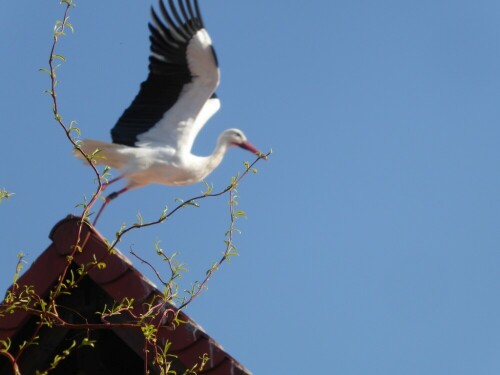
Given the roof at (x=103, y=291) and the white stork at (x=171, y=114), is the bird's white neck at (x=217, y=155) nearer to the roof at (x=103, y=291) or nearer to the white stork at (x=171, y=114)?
the white stork at (x=171, y=114)

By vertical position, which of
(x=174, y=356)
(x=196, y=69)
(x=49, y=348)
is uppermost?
(x=196, y=69)

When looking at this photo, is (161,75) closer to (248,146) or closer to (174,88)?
(174,88)

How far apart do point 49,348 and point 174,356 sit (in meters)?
0.60

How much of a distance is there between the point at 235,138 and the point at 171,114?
0.71 meters

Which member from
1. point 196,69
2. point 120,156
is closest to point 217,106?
point 196,69

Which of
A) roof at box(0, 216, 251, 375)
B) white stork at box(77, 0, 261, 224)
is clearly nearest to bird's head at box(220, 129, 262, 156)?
white stork at box(77, 0, 261, 224)

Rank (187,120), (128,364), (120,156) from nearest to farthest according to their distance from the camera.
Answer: (128,364), (120,156), (187,120)

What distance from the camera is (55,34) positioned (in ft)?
11.9

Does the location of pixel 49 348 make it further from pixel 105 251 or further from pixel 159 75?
pixel 159 75


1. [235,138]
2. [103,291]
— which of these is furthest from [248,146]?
[103,291]

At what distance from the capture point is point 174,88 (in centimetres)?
851

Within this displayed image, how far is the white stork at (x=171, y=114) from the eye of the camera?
805cm

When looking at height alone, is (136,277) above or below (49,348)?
above

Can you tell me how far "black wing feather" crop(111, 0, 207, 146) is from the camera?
829cm
